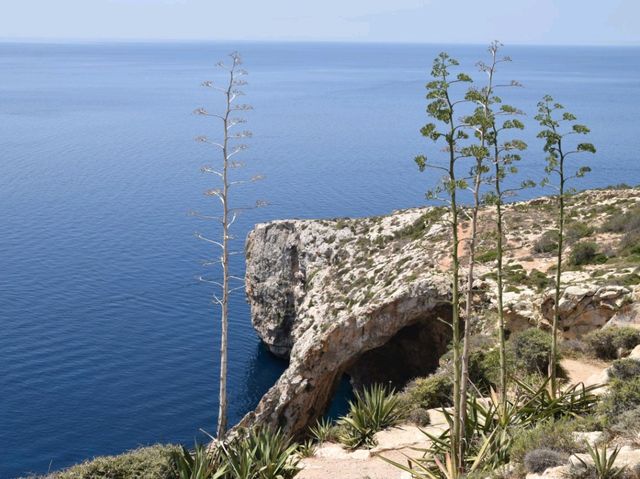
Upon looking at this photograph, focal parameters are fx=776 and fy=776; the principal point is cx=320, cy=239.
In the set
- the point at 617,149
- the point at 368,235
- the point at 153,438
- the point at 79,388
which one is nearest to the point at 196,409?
the point at 153,438

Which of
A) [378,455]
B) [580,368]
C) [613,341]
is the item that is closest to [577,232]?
[613,341]

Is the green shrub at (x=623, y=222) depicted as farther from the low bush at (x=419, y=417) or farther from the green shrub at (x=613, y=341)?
the low bush at (x=419, y=417)

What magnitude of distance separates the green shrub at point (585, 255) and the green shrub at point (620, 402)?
60.3 feet

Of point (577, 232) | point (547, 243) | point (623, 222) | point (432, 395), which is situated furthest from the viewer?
point (577, 232)

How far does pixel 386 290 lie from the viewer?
36938mm

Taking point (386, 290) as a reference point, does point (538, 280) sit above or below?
above

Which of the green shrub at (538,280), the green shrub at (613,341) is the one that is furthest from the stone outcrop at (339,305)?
the green shrub at (613,341)

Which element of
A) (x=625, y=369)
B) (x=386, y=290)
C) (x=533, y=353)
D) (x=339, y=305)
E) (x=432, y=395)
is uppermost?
(x=625, y=369)

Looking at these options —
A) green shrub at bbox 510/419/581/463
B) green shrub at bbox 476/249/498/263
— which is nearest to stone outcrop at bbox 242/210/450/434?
green shrub at bbox 476/249/498/263

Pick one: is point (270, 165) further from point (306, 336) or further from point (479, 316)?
point (479, 316)

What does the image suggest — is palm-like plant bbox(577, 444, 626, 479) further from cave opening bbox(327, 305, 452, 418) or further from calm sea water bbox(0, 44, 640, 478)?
calm sea water bbox(0, 44, 640, 478)

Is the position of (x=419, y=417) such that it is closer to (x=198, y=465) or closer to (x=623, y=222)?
(x=198, y=465)

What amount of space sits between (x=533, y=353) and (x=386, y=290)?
14.0m

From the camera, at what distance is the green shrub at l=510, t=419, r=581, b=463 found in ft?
46.8
